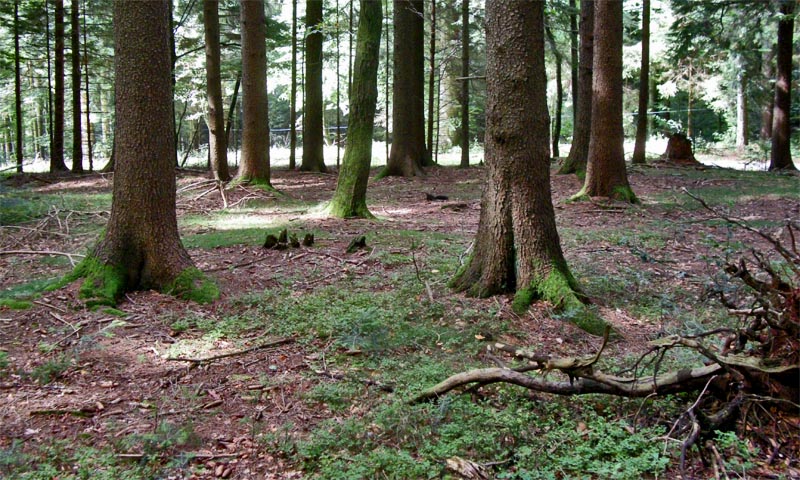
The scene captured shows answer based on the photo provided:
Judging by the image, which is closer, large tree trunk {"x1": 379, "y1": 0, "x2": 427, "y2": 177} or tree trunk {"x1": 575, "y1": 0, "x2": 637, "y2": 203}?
tree trunk {"x1": 575, "y1": 0, "x2": 637, "y2": 203}

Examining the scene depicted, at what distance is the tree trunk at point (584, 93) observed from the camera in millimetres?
14500

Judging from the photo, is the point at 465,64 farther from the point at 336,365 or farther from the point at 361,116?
the point at 336,365

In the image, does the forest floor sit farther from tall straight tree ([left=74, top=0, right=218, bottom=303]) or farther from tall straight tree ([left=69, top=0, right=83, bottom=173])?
tall straight tree ([left=69, top=0, right=83, bottom=173])

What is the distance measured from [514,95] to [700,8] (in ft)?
55.1

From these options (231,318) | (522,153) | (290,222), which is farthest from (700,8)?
(231,318)

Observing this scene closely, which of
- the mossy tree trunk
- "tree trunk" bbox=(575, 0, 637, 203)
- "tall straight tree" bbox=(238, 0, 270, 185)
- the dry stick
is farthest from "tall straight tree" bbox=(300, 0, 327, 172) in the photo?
the dry stick

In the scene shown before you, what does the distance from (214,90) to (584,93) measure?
8958 mm

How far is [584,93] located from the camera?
14.8 metres

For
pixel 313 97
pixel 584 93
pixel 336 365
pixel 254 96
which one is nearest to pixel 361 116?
pixel 254 96

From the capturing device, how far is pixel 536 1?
597 cm

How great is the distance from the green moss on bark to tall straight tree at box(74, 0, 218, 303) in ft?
0.03

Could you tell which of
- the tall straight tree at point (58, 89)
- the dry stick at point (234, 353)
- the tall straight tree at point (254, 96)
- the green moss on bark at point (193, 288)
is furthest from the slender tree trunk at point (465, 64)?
the dry stick at point (234, 353)

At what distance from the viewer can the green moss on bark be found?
6.48m

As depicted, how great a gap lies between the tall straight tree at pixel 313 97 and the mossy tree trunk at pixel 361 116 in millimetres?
9106
